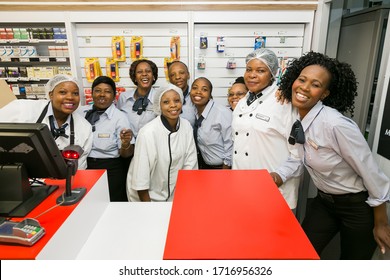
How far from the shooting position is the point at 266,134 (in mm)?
2227

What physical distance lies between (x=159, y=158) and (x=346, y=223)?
5.01ft

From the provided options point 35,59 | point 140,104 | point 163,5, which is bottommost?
point 140,104

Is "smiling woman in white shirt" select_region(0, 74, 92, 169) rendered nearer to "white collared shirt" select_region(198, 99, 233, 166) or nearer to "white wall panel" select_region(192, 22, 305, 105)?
"white collared shirt" select_region(198, 99, 233, 166)

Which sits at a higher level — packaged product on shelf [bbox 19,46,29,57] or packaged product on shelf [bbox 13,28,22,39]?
packaged product on shelf [bbox 13,28,22,39]

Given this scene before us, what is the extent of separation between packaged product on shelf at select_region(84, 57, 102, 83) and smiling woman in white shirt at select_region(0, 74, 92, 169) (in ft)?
4.20

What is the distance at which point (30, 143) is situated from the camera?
1266 mm

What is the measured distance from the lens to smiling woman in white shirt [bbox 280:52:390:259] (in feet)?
5.59

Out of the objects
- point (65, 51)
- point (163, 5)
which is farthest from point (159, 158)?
point (65, 51)

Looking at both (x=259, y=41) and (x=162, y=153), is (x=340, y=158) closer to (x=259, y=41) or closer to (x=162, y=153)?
(x=162, y=153)

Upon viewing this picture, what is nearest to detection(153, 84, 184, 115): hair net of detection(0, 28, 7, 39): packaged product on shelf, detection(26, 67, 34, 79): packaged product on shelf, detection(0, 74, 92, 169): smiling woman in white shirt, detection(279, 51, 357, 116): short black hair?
detection(0, 74, 92, 169): smiling woman in white shirt

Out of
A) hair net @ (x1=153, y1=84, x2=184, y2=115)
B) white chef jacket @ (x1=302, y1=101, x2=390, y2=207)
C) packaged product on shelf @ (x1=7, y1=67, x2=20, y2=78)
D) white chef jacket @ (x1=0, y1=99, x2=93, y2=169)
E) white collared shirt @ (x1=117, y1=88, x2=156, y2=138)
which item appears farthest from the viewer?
packaged product on shelf @ (x1=7, y1=67, x2=20, y2=78)

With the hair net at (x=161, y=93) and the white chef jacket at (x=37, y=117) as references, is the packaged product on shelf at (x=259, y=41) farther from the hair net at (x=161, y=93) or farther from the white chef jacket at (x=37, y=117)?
the white chef jacket at (x=37, y=117)

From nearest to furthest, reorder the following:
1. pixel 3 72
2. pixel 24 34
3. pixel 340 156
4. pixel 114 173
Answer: pixel 340 156 < pixel 114 173 < pixel 24 34 < pixel 3 72

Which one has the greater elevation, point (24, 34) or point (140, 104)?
point (24, 34)
